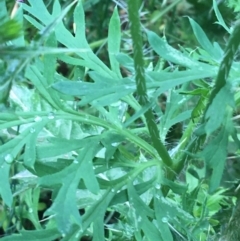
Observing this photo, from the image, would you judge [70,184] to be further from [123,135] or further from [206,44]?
[206,44]

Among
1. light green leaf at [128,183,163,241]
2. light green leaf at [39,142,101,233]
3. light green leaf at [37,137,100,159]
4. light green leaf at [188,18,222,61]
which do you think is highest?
light green leaf at [188,18,222,61]

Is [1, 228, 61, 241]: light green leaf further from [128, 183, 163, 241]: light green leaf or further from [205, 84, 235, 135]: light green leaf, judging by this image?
[205, 84, 235, 135]: light green leaf

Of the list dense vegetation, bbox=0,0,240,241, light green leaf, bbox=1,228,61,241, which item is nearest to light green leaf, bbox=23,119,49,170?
dense vegetation, bbox=0,0,240,241

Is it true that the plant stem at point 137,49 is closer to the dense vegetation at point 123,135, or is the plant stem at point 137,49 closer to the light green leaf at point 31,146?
the dense vegetation at point 123,135

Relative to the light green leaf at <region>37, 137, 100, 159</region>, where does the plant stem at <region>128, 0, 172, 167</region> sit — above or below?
above

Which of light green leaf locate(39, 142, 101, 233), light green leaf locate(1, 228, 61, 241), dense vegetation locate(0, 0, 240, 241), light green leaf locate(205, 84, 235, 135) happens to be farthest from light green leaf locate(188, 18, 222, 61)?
light green leaf locate(1, 228, 61, 241)

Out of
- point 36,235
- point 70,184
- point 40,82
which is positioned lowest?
point 36,235

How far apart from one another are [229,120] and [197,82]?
6.3 inches

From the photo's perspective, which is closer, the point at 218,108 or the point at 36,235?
the point at 218,108

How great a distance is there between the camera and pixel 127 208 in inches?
40.4

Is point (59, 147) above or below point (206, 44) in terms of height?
below

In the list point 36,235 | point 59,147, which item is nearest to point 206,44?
point 59,147

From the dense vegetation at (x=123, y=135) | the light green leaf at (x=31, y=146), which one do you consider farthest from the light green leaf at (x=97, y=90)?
the light green leaf at (x=31, y=146)

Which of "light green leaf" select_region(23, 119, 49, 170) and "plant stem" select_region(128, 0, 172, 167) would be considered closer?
"plant stem" select_region(128, 0, 172, 167)
